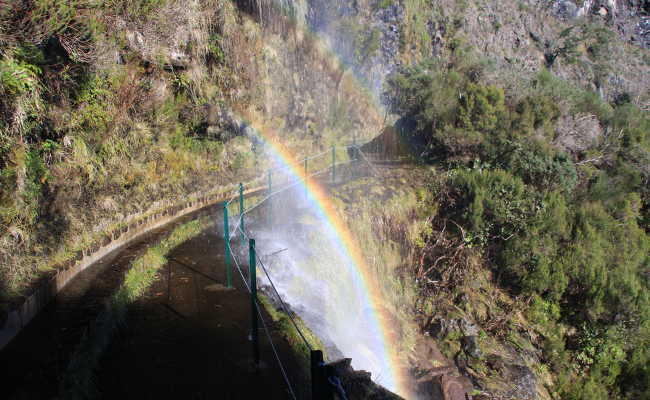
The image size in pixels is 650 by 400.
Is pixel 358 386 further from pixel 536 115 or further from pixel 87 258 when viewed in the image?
pixel 536 115

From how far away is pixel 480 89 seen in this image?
14633 millimetres

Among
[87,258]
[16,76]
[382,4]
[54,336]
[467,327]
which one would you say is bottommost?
[54,336]

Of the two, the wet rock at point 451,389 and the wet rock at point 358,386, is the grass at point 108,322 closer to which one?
the wet rock at point 358,386

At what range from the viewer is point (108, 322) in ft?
15.0

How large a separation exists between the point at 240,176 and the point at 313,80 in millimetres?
7152

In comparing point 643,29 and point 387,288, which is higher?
point 643,29

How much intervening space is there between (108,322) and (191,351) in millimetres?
1065

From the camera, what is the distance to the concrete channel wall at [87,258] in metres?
4.14

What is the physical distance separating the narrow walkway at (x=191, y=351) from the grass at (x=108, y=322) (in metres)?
0.11

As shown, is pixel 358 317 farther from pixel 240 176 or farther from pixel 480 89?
pixel 480 89

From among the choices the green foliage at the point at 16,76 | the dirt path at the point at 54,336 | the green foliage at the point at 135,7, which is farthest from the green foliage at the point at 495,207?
the green foliage at the point at 16,76

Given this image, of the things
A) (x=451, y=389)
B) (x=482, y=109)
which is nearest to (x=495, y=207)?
(x=482, y=109)

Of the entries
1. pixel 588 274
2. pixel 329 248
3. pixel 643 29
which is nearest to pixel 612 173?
pixel 588 274

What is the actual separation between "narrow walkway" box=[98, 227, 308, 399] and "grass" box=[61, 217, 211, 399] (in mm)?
105
